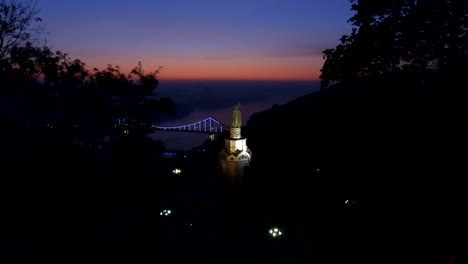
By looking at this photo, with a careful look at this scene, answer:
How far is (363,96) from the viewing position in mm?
8594

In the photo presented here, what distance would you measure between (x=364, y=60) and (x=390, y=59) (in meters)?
0.58

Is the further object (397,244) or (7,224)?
(397,244)

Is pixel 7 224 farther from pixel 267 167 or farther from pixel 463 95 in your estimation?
pixel 267 167

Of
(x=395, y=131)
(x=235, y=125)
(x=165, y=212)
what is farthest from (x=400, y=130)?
(x=165, y=212)

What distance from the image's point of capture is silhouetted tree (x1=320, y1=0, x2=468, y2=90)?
6.54 metres

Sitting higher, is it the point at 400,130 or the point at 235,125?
the point at 400,130

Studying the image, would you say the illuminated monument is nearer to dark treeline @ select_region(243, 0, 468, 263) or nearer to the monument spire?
the monument spire

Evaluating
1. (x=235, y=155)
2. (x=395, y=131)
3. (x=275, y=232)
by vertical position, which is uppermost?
(x=395, y=131)

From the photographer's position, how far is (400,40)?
23.6ft

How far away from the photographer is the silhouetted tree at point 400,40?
6.54 m

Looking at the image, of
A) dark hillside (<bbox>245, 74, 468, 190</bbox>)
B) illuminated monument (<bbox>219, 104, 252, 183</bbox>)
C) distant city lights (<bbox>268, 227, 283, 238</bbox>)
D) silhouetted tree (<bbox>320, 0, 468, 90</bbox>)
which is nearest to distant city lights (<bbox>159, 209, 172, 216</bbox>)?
illuminated monument (<bbox>219, 104, 252, 183</bbox>)

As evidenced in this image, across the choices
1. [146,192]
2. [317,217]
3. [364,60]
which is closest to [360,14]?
[364,60]

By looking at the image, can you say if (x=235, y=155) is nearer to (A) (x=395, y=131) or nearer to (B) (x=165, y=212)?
(B) (x=165, y=212)

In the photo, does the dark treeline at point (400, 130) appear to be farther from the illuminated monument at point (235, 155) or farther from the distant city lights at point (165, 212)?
the distant city lights at point (165, 212)
